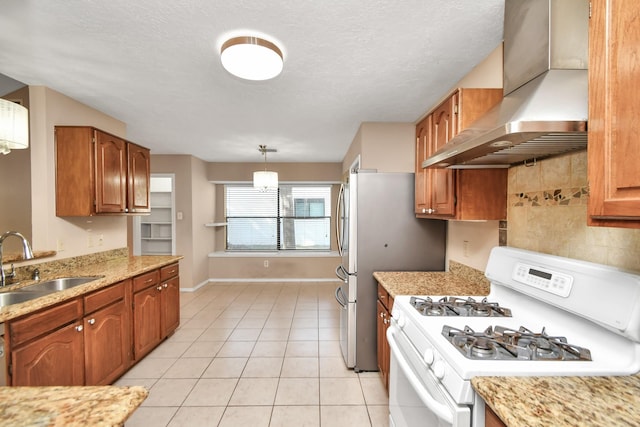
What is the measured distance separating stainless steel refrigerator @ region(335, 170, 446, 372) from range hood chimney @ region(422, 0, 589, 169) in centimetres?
103

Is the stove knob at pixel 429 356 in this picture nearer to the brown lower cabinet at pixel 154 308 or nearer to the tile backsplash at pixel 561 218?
the tile backsplash at pixel 561 218

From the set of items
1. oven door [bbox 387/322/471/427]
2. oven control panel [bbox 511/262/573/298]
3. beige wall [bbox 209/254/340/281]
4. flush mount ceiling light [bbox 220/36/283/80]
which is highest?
flush mount ceiling light [bbox 220/36/283/80]

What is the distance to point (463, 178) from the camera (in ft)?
5.82

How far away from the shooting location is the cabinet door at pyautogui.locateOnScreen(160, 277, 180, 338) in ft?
9.61

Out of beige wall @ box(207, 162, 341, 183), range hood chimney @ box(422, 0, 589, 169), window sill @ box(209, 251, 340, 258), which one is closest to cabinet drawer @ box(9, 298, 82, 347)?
range hood chimney @ box(422, 0, 589, 169)

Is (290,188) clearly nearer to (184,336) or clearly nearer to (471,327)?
(184,336)

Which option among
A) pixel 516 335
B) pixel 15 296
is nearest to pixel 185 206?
pixel 15 296

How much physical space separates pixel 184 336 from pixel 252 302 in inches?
51.8

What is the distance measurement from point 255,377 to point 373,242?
156cm

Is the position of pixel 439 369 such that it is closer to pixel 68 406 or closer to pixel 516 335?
pixel 516 335

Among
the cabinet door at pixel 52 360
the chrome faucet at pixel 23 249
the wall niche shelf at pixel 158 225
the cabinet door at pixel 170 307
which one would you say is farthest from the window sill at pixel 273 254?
the cabinet door at pixel 52 360

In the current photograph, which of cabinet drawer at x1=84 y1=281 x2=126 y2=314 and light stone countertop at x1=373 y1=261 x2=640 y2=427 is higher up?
light stone countertop at x1=373 y1=261 x2=640 y2=427

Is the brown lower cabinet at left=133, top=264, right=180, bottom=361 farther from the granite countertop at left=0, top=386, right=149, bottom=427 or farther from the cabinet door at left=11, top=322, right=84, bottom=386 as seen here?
the granite countertop at left=0, top=386, right=149, bottom=427

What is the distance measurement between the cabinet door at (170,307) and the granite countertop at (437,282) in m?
2.25
